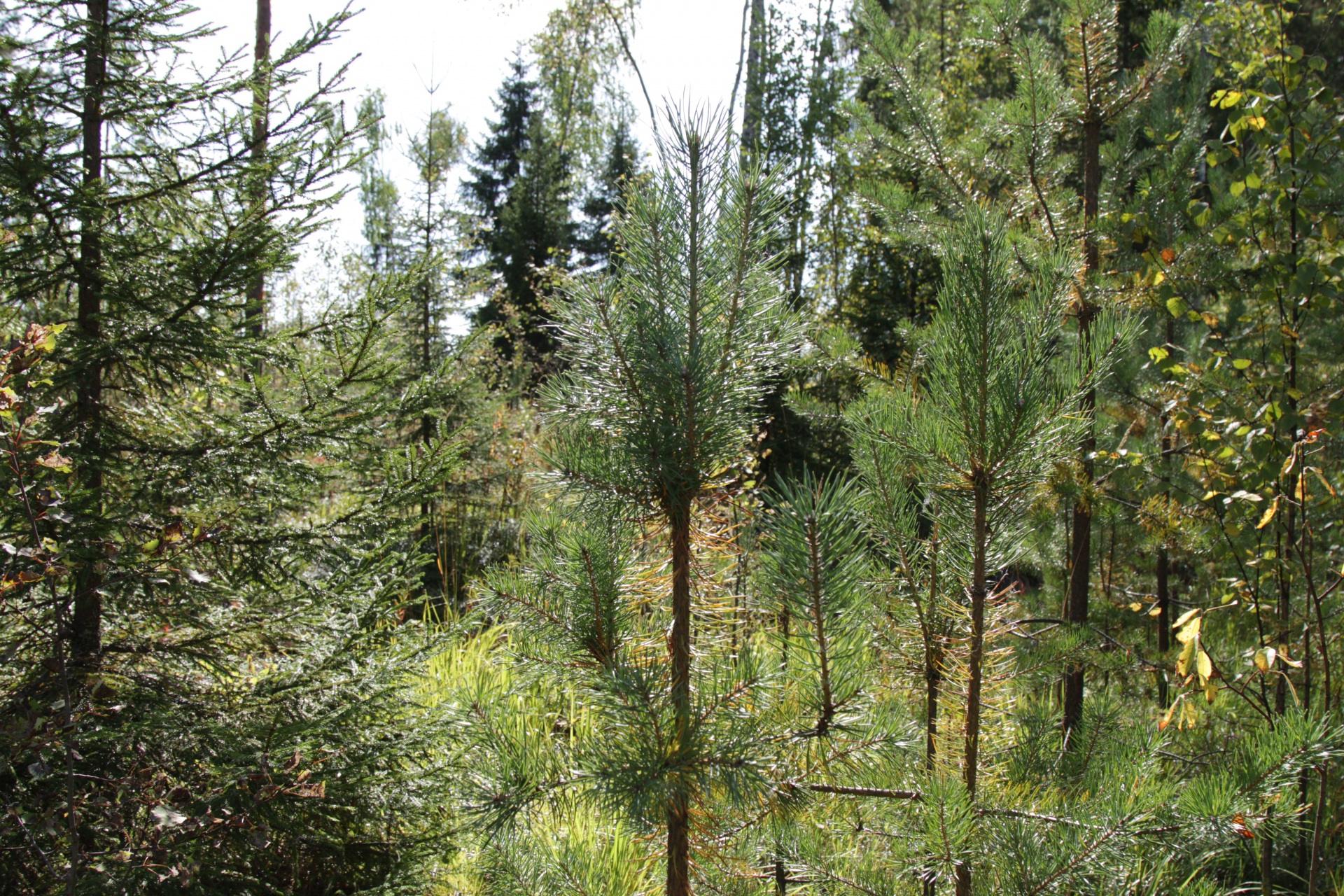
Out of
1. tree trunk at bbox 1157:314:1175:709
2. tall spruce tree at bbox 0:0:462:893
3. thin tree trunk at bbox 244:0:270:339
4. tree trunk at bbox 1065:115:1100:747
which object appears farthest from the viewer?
tree trunk at bbox 1157:314:1175:709

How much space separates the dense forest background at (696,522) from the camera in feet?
3.92

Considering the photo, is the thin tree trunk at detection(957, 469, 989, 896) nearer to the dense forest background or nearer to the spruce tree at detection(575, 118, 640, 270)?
the dense forest background

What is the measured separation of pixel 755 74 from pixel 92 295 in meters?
12.7

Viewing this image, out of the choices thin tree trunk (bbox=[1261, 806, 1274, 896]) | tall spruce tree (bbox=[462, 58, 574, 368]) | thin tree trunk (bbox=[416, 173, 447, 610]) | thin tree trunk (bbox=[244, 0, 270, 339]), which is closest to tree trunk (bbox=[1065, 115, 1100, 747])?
thin tree trunk (bbox=[1261, 806, 1274, 896])

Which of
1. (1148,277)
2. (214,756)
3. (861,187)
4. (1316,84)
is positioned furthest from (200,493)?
(1316,84)

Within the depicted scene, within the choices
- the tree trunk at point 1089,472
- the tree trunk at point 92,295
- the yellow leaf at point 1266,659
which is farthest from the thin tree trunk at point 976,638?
the tree trunk at point 92,295

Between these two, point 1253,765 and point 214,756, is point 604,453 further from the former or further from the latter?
point 214,756

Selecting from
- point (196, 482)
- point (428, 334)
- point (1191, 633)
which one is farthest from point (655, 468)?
point (428, 334)

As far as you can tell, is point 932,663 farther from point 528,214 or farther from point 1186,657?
point 528,214

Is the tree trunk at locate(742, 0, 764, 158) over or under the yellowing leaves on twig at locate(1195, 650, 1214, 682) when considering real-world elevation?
over

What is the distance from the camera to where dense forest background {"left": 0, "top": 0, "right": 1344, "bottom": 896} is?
1196 mm

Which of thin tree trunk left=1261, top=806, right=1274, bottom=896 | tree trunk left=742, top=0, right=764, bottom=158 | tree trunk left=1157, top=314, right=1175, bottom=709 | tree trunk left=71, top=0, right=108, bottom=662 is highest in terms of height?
tree trunk left=742, top=0, right=764, bottom=158

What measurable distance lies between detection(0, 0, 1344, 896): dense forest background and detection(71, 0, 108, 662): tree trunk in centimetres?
2

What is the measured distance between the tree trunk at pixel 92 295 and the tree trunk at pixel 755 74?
10388mm
